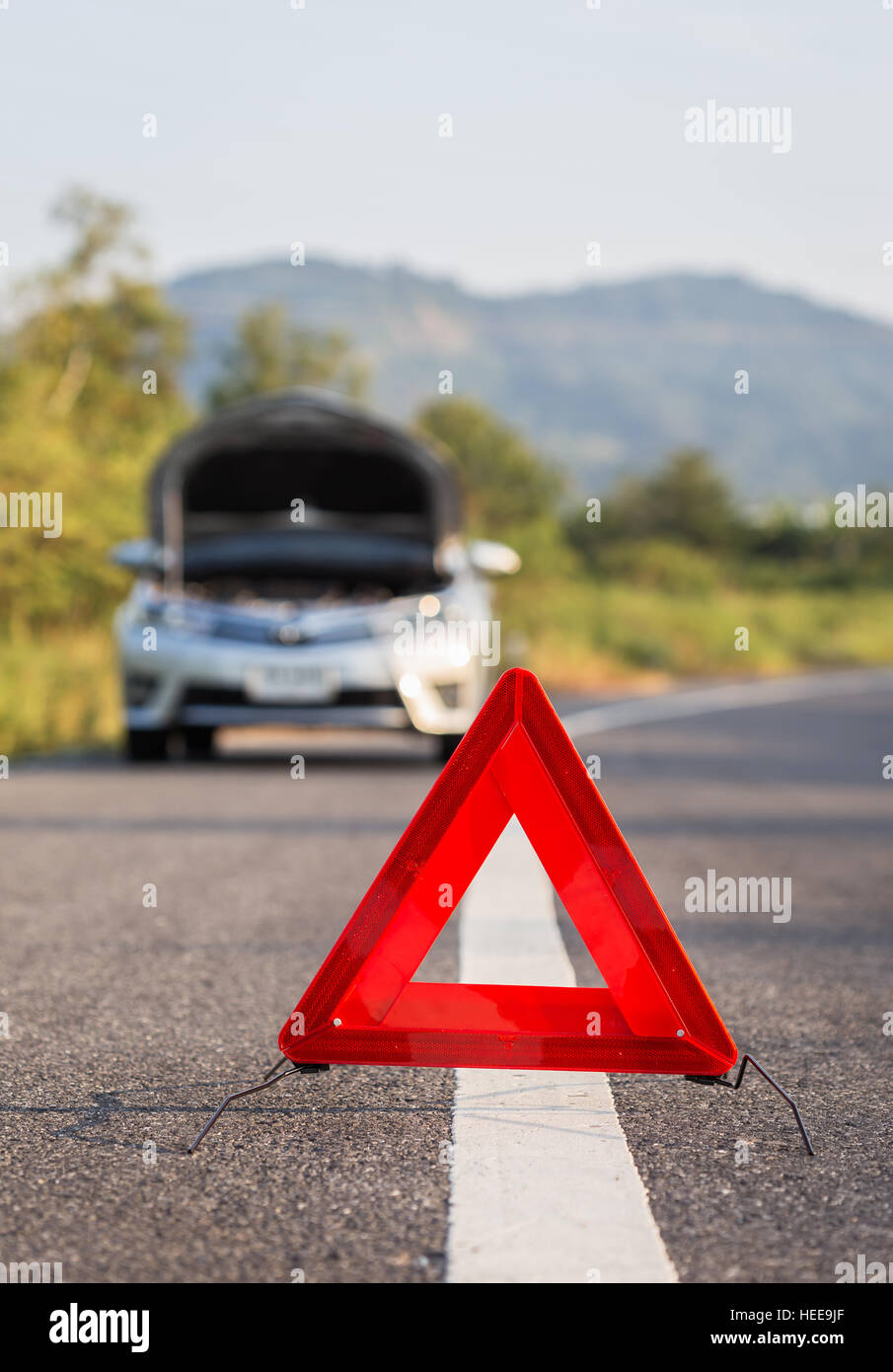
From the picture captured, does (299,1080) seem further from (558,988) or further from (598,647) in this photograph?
(598,647)

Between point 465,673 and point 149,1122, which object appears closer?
point 149,1122

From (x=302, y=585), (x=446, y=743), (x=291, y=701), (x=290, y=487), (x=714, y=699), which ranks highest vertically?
(x=290, y=487)

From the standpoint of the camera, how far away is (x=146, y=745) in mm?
10742

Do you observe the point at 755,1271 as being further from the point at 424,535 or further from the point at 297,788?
the point at 424,535

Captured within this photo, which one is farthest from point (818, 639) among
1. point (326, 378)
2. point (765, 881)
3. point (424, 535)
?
point (765, 881)

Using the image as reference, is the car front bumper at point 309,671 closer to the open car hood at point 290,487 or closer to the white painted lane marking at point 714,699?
the open car hood at point 290,487

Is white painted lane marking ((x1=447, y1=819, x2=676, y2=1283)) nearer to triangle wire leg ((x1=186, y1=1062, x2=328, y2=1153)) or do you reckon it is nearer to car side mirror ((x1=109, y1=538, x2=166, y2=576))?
triangle wire leg ((x1=186, y1=1062, x2=328, y2=1153))

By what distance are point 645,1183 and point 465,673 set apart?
7463 millimetres

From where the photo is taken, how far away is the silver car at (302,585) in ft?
33.0

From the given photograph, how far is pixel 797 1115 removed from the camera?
3.08 meters

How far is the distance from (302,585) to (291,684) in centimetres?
203

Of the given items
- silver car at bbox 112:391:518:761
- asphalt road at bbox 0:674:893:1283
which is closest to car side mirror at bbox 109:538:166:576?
silver car at bbox 112:391:518:761

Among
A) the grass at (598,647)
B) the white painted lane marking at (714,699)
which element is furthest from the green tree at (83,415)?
the white painted lane marking at (714,699)

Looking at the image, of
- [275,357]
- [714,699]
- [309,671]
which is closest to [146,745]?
[309,671]
